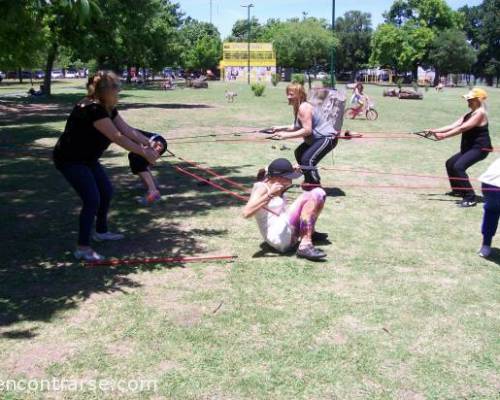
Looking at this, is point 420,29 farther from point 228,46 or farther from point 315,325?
point 315,325

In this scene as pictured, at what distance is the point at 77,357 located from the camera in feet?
11.1

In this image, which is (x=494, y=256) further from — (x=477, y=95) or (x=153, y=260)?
(x=153, y=260)

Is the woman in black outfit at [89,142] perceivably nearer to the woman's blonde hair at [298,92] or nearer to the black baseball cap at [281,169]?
the black baseball cap at [281,169]

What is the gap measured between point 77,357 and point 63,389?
0.34 meters

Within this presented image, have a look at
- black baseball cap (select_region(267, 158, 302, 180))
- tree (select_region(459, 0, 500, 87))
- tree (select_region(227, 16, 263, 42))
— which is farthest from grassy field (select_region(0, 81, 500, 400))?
tree (select_region(227, 16, 263, 42))

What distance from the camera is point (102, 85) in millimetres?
4641

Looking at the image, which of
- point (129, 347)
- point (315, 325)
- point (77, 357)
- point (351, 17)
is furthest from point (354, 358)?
point (351, 17)

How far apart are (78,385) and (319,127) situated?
5038mm

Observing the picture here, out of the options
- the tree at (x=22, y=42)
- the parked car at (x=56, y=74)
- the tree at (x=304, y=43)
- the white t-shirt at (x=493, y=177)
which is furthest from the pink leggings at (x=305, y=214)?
the parked car at (x=56, y=74)

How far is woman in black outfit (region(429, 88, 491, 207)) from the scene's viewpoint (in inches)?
293

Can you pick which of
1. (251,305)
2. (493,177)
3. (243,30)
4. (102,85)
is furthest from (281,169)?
(243,30)

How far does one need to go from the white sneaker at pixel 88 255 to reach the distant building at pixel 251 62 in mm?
76091

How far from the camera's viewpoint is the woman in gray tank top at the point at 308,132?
6820mm

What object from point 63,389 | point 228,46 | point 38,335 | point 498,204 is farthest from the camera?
point 228,46
